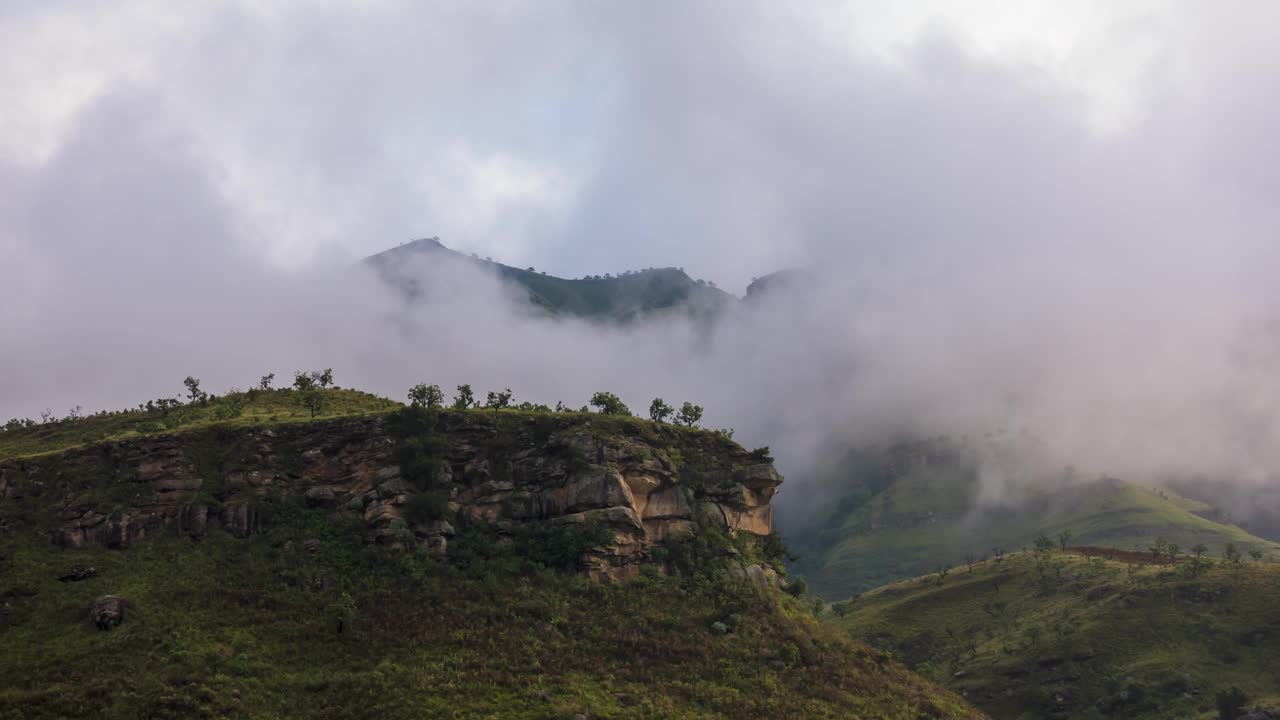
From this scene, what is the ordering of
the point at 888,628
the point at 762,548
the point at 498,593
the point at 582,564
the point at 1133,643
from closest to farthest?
the point at 498,593, the point at 582,564, the point at 762,548, the point at 1133,643, the point at 888,628

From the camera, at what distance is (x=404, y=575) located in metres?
89.1

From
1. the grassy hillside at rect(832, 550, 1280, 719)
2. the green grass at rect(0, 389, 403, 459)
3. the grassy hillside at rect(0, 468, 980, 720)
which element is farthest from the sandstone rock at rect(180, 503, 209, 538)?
the grassy hillside at rect(832, 550, 1280, 719)

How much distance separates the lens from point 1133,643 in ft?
478

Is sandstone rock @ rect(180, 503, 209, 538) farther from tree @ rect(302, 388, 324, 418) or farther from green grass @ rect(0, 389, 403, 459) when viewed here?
tree @ rect(302, 388, 324, 418)

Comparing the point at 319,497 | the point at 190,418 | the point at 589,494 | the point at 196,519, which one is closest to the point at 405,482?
the point at 319,497

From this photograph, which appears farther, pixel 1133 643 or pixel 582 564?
pixel 1133 643

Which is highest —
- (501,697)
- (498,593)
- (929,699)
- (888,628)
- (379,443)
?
(379,443)

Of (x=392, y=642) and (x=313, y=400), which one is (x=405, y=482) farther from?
(x=313, y=400)

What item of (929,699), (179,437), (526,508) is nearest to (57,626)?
(179,437)

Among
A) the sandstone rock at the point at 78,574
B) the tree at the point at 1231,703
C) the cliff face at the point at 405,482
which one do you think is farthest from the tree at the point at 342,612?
the tree at the point at 1231,703

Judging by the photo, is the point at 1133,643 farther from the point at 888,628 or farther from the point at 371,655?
the point at 371,655

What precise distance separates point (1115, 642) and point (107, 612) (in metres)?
154

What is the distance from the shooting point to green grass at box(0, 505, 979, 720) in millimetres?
69625

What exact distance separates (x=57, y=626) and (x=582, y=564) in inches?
1980
